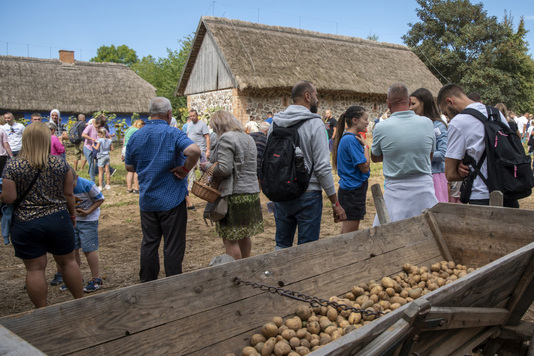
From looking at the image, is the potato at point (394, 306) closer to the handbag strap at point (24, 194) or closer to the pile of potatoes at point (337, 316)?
the pile of potatoes at point (337, 316)

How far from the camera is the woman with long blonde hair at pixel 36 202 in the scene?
3332 mm

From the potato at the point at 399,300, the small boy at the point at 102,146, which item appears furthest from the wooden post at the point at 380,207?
the small boy at the point at 102,146

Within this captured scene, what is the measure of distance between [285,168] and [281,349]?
5.41 ft

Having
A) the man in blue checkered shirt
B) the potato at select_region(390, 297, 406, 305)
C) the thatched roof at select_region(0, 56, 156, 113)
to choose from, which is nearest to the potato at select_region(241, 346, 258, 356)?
the potato at select_region(390, 297, 406, 305)

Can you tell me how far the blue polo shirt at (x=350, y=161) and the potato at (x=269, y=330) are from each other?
7.98 feet

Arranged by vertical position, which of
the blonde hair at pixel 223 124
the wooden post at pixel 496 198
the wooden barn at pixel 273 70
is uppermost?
the wooden barn at pixel 273 70

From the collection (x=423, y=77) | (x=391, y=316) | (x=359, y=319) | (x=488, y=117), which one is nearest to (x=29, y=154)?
(x=359, y=319)

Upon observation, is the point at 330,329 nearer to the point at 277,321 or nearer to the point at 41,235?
the point at 277,321

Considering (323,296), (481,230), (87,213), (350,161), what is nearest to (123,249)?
(87,213)

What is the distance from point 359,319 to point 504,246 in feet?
5.85

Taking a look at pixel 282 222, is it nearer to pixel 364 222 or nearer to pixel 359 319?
pixel 359 319

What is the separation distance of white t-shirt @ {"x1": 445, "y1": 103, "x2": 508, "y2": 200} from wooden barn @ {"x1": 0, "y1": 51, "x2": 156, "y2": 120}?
91.9 ft

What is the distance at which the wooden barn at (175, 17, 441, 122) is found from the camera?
1788cm

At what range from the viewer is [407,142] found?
145 inches
